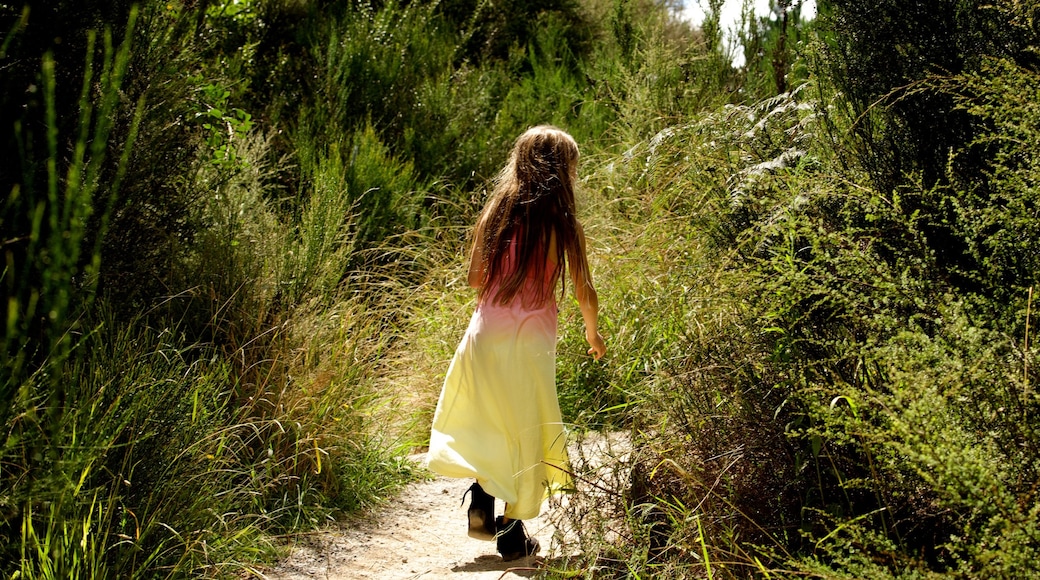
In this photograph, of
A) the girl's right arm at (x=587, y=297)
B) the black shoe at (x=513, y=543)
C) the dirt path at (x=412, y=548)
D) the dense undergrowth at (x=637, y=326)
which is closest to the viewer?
the dense undergrowth at (x=637, y=326)

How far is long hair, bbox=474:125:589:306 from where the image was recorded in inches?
154

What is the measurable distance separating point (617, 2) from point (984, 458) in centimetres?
682

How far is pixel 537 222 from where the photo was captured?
12.9 feet

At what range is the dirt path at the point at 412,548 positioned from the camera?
370 centimetres

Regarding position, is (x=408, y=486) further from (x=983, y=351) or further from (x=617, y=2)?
(x=617, y=2)

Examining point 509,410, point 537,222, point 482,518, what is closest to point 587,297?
point 537,222

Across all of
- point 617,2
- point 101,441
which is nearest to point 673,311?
point 101,441

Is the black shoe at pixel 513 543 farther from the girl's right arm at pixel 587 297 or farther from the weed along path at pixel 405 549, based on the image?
the girl's right arm at pixel 587 297

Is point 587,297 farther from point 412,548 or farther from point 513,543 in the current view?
point 412,548

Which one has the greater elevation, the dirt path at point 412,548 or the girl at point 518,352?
the girl at point 518,352

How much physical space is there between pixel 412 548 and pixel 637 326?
181 centimetres

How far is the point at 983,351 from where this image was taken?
2.55 meters

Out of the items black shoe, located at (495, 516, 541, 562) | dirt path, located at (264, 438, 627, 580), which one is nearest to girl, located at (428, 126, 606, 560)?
black shoe, located at (495, 516, 541, 562)

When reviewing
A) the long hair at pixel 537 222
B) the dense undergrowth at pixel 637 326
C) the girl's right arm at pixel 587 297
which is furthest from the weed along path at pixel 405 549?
the long hair at pixel 537 222
